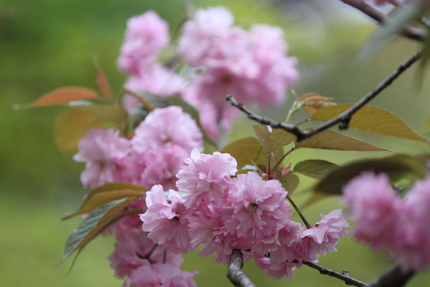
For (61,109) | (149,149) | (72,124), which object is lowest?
(61,109)

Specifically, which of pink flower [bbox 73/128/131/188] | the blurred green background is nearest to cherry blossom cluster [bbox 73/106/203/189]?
pink flower [bbox 73/128/131/188]

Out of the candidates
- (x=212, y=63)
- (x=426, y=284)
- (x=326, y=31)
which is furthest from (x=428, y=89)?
(x=212, y=63)

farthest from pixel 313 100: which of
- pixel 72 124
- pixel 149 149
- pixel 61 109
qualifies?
pixel 61 109

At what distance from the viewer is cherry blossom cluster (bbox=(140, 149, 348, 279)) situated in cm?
34

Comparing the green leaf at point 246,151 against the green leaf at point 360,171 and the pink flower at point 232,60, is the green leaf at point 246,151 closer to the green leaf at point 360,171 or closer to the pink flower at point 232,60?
the green leaf at point 360,171

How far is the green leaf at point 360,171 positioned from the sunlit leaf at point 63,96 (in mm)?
530

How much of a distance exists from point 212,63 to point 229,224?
0.52 meters

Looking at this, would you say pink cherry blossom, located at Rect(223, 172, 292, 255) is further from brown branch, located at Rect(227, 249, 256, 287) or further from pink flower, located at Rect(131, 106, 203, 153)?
pink flower, located at Rect(131, 106, 203, 153)

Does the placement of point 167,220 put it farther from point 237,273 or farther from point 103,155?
point 103,155

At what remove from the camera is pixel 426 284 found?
3.92 ft

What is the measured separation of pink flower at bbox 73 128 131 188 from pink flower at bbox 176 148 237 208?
0.76 ft

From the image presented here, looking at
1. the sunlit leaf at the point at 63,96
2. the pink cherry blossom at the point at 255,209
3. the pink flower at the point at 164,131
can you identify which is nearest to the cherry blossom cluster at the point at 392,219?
the pink cherry blossom at the point at 255,209

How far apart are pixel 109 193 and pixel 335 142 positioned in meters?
0.26

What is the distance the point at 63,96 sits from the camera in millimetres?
681
